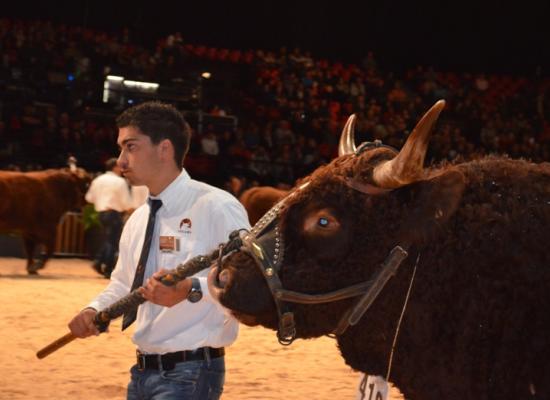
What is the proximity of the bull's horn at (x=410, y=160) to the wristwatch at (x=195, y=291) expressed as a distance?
95cm

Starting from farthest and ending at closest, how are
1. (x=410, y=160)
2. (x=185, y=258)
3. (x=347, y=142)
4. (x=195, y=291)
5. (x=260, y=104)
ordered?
1. (x=260, y=104)
2. (x=185, y=258)
3. (x=195, y=291)
4. (x=347, y=142)
5. (x=410, y=160)

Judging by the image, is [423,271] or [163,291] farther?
[163,291]

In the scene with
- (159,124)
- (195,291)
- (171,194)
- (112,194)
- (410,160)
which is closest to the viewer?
(410,160)

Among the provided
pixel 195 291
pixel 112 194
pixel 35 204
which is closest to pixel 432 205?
pixel 195 291

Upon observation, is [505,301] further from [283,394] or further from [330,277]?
[283,394]

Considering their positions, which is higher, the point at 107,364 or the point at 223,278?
the point at 223,278

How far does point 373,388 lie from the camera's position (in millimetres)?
3701

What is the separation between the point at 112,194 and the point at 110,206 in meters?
0.19

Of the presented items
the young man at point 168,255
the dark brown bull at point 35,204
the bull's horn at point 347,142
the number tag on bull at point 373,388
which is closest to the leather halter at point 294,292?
the bull's horn at point 347,142

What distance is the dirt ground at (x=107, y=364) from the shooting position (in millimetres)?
6703

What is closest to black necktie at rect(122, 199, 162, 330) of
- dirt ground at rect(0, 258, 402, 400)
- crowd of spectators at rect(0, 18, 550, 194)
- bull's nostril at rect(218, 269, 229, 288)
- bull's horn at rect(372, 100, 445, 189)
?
bull's nostril at rect(218, 269, 229, 288)

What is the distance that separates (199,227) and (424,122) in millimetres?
1646

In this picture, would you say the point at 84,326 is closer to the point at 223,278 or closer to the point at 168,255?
the point at 168,255

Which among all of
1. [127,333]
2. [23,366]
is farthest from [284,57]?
[23,366]
